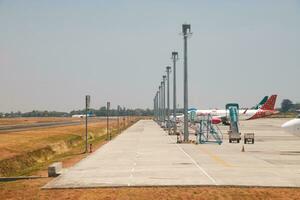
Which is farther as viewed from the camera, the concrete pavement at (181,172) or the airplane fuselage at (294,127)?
the airplane fuselage at (294,127)

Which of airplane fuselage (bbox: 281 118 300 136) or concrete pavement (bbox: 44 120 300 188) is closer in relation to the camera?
concrete pavement (bbox: 44 120 300 188)

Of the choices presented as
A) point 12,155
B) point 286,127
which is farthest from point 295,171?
point 12,155

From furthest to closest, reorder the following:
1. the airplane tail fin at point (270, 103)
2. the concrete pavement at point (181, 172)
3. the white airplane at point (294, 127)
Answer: the airplane tail fin at point (270, 103) → the white airplane at point (294, 127) → the concrete pavement at point (181, 172)

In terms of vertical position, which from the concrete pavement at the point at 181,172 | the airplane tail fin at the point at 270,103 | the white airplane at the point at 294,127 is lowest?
the concrete pavement at the point at 181,172

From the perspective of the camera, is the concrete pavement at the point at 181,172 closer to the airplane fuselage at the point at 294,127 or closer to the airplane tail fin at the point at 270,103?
the airplane fuselage at the point at 294,127

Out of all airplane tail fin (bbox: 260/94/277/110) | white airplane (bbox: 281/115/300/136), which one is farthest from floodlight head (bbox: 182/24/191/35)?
airplane tail fin (bbox: 260/94/277/110)

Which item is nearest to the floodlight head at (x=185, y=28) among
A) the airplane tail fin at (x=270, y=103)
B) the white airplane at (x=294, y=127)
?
the white airplane at (x=294, y=127)

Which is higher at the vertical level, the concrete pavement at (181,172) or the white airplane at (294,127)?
the white airplane at (294,127)

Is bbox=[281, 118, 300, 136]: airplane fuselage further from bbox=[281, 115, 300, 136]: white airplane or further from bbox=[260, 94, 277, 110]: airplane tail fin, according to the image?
bbox=[260, 94, 277, 110]: airplane tail fin

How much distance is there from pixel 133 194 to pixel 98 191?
1.61m

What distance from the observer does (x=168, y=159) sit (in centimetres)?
3631

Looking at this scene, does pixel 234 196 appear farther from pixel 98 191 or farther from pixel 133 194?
pixel 98 191

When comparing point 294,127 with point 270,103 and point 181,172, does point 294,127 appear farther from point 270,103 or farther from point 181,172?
point 270,103

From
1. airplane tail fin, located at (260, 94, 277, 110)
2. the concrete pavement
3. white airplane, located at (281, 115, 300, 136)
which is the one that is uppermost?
airplane tail fin, located at (260, 94, 277, 110)
